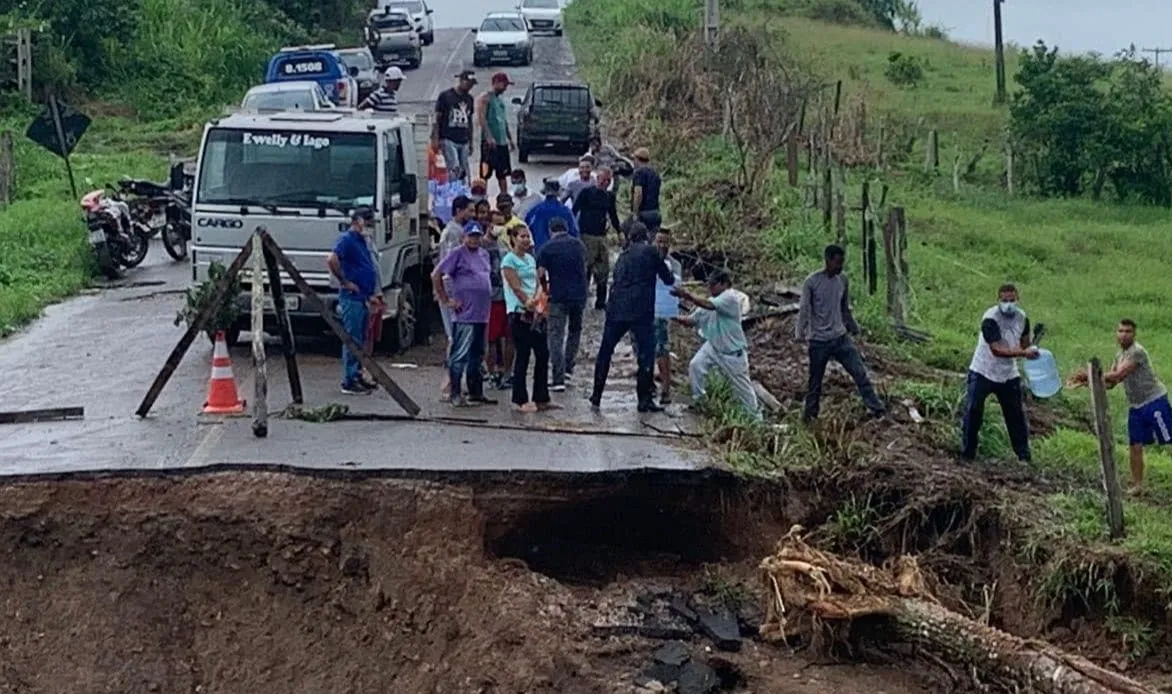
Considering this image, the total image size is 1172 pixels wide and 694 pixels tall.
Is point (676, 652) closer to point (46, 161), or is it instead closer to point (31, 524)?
point (31, 524)

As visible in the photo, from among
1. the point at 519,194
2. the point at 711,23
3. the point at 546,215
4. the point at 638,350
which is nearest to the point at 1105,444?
the point at 638,350

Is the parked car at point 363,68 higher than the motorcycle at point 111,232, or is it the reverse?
the parked car at point 363,68

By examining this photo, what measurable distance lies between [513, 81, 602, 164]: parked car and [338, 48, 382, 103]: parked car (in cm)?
602

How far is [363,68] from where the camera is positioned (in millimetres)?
38031

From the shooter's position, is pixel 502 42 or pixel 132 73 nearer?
pixel 132 73

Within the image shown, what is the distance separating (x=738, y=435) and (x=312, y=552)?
358 cm

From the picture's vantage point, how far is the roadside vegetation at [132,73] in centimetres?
3136

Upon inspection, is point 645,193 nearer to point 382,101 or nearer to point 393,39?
point 382,101

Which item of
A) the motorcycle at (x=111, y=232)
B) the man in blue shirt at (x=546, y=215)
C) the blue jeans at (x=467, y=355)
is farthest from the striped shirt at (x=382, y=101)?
the blue jeans at (x=467, y=355)

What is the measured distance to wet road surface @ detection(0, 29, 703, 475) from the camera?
12.5 m

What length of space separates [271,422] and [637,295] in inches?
127

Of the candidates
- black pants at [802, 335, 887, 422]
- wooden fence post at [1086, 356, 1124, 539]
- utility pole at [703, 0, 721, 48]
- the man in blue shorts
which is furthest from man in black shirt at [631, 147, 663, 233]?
utility pole at [703, 0, 721, 48]

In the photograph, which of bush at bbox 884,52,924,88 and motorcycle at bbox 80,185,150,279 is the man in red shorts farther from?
bush at bbox 884,52,924,88

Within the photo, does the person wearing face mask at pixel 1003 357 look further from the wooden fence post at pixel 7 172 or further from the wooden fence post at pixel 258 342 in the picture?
the wooden fence post at pixel 7 172
